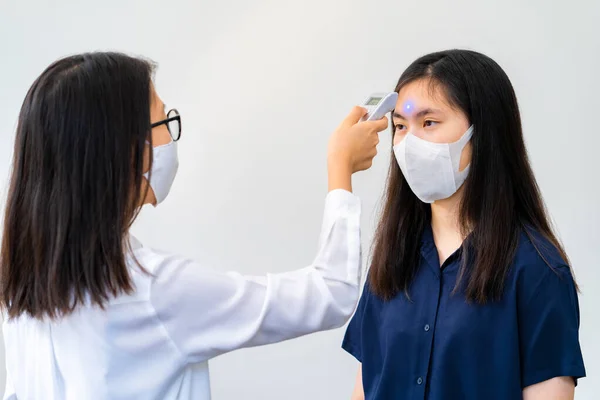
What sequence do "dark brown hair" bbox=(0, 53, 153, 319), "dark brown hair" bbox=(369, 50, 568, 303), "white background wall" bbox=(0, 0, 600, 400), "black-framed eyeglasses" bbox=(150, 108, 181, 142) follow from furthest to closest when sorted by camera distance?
"white background wall" bbox=(0, 0, 600, 400)
"dark brown hair" bbox=(369, 50, 568, 303)
"black-framed eyeglasses" bbox=(150, 108, 181, 142)
"dark brown hair" bbox=(0, 53, 153, 319)

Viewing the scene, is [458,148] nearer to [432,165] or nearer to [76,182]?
[432,165]

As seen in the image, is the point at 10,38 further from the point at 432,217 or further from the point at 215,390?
the point at 432,217

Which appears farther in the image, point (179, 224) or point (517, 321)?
point (179, 224)

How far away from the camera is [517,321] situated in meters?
1.39

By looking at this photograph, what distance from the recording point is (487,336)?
4.60ft

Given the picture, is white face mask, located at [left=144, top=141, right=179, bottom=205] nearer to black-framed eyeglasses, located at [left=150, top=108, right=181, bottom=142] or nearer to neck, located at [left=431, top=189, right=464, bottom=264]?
black-framed eyeglasses, located at [left=150, top=108, right=181, bottom=142]

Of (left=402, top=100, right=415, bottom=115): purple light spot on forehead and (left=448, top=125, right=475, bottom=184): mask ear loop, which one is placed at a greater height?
(left=402, top=100, right=415, bottom=115): purple light spot on forehead

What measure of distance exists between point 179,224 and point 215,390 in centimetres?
56

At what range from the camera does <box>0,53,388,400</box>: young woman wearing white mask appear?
43.3 inches

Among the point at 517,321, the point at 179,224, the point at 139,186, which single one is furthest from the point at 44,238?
the point at 179,224

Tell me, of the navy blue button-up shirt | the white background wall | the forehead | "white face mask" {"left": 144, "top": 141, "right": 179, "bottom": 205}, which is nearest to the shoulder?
the navy blue button-up shirt

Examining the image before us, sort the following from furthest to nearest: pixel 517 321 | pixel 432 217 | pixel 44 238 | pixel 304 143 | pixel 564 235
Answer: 1. pixel 304 143
2. pixel 564 235
3. pixel 432 217
4. pixel 517 321
5. pixel 44 238

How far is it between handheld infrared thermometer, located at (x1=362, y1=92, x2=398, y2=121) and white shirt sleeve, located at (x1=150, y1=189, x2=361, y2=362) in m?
0.22

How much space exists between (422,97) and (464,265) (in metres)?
0.35
